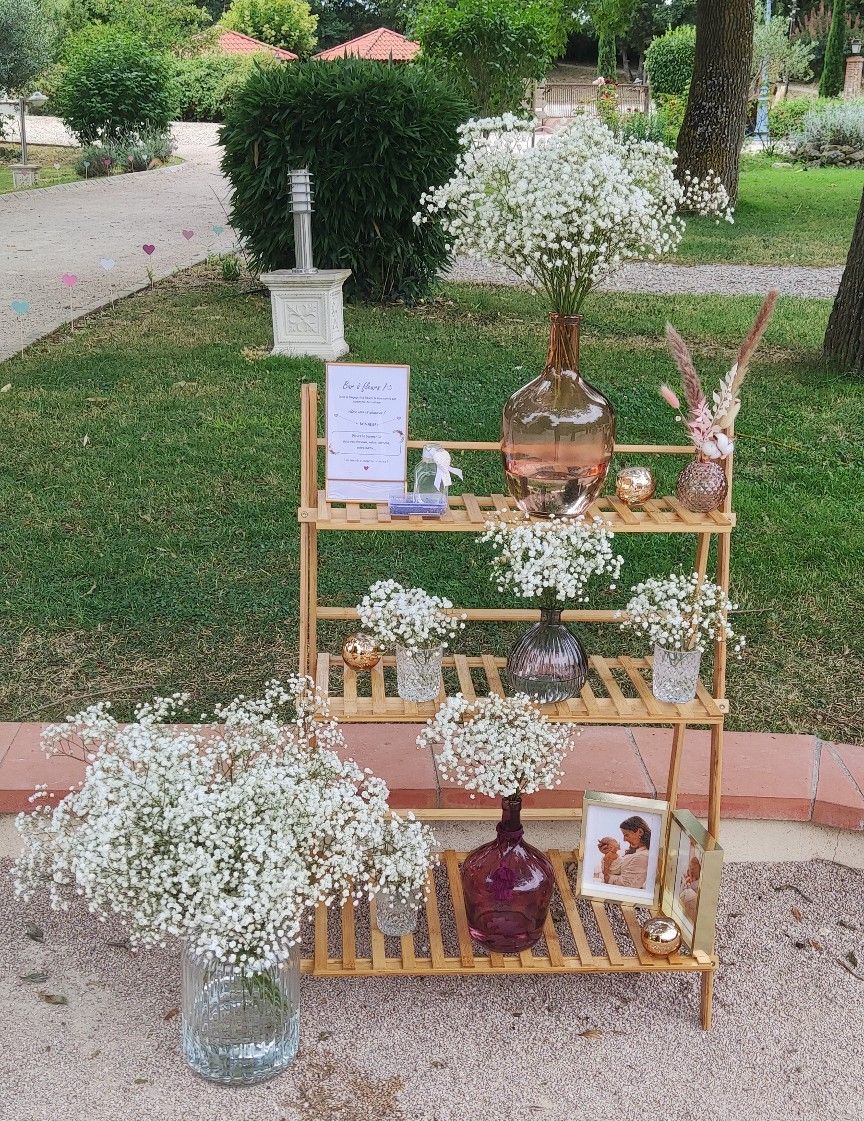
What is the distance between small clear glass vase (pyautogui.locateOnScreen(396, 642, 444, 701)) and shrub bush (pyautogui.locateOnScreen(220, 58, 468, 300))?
5193mm

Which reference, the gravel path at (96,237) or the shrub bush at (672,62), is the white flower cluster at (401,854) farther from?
the shrub bush at (672,62)

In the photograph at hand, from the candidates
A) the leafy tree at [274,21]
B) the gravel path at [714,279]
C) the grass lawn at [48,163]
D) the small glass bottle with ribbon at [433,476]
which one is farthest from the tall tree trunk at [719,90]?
the leafy tree at [274,21]

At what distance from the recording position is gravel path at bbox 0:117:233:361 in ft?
25.4

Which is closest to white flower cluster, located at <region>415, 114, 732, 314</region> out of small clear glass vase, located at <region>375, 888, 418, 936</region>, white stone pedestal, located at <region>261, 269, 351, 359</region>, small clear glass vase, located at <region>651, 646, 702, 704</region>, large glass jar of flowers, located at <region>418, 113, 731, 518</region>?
large glass jar of flowers, located at <region>418, 113, 731, 518</region>

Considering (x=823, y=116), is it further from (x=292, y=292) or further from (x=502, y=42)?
(x=292, y=292)

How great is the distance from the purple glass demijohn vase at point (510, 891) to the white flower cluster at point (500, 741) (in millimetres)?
172

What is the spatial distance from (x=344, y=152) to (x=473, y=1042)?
232 inches

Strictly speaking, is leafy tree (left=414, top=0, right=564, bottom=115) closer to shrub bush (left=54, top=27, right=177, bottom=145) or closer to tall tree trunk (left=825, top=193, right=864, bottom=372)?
shrub bush (left=54, top=27, right=177, bottom=145)

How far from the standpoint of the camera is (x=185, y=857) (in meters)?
1.91

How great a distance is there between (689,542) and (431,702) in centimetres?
202

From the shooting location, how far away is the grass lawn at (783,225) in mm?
10172

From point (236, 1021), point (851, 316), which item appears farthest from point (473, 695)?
point (851, 316)

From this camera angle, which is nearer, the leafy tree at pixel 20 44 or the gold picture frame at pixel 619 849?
the gold picture frame at pixel 619 849

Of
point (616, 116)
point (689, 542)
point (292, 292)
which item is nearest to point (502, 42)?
point (616, 116)
